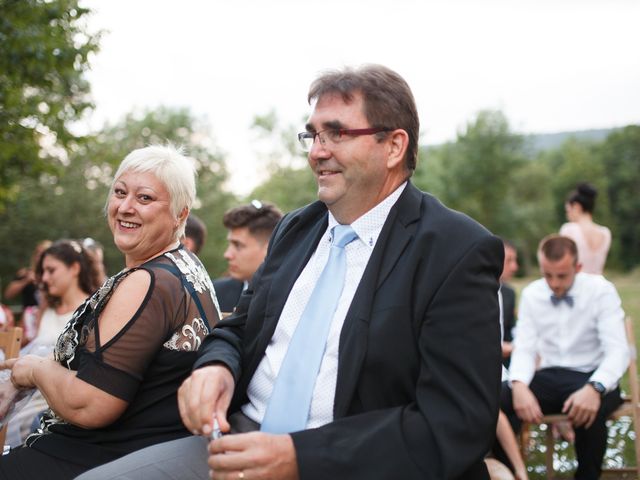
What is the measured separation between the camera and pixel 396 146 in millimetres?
2441

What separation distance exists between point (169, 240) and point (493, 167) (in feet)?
194

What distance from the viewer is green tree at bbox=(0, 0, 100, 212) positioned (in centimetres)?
800

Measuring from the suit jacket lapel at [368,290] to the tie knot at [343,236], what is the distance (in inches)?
5.6

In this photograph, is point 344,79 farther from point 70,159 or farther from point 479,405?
point 70,159

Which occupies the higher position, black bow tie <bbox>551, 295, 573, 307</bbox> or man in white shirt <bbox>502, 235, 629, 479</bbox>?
black bow tie <bbox>551, 295, 573, 307</bbox>

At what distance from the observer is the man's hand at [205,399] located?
2.16 m

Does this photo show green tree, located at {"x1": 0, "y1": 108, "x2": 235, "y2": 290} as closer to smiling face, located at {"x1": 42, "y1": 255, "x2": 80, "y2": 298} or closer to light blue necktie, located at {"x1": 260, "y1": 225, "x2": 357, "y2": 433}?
smiling face, located at {"x1": 42, "y1": 255, "x2": 80, "y2": 298}

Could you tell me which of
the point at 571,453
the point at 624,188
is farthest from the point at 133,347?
the point at 624,188

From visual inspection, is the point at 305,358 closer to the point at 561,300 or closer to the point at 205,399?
the point at 205,399

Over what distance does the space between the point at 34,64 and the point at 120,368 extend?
6.94 metres

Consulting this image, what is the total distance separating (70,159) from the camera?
23.4 meters

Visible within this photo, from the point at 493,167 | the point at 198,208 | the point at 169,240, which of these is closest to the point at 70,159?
the point at 198,208

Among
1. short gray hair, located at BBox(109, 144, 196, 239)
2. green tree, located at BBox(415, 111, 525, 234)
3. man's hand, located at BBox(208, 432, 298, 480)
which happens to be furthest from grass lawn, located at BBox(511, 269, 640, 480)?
green tree, located at BBox(415, 111, 525, 234)

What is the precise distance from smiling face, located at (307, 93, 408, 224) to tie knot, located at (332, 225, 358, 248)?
6cm
